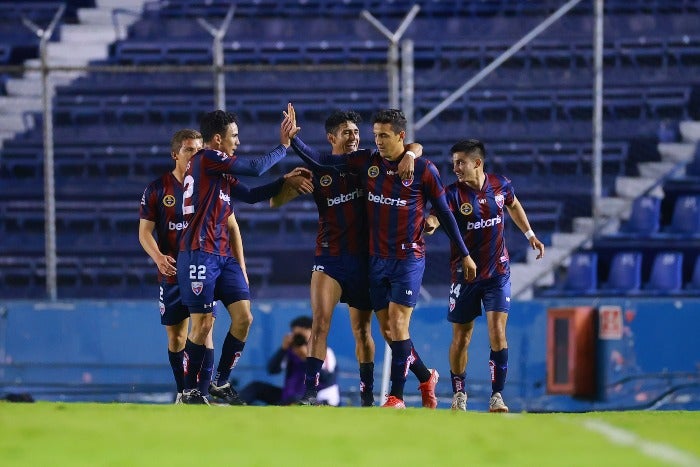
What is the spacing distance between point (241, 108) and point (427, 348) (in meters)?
7.12

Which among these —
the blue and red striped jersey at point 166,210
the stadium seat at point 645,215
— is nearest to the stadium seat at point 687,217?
the stadium seat at point 645,215

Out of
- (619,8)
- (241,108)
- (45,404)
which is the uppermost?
(619,8)

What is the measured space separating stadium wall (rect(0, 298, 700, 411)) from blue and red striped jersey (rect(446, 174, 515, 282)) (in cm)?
301

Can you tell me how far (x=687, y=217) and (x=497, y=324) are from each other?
253 inches

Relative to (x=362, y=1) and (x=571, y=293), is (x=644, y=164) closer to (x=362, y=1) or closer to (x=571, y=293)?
(x=571, y=293)

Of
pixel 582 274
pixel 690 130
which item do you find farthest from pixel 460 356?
pixel 690 130

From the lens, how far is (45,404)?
7863mm

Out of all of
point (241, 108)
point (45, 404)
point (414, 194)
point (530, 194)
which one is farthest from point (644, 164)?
point (45, 404)

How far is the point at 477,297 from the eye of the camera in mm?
9250

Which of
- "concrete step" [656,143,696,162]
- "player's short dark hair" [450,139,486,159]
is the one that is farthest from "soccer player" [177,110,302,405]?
"concrete step" [656,143,696,162]

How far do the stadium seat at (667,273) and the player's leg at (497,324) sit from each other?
5.55m

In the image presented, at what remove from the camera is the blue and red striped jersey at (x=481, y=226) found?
9172 mm

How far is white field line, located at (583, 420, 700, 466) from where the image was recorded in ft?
17.1

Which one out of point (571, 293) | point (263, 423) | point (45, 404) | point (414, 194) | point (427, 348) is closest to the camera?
point (263, 423)
